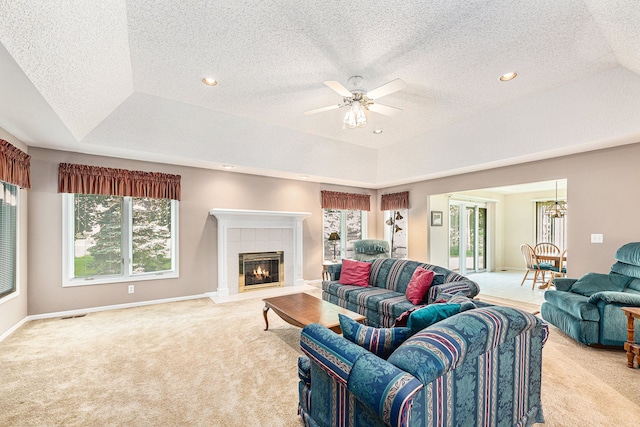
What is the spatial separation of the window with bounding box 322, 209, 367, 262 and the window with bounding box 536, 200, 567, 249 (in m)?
A: 4.72

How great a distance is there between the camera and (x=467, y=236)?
744 centimetres

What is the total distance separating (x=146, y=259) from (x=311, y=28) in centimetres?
438

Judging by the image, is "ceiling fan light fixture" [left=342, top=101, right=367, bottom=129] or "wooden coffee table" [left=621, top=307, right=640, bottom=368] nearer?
"wooden coffee table" [left=621, top=307, right=640, bottom=368]

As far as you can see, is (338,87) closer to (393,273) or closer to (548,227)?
(393,273)

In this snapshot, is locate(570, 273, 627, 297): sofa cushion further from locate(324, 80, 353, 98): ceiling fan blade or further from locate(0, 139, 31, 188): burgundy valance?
locate(0, 139, 31, 188): burgundy valance

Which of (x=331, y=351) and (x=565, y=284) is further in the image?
(x=565, y=284)

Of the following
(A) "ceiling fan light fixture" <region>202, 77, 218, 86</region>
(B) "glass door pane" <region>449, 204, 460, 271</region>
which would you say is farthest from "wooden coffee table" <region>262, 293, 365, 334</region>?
(B) "glass door pane" <region>449, 204, 460, 271</region>

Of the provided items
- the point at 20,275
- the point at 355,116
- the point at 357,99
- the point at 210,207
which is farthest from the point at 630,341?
the point at 20,275

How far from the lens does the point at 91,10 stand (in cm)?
210

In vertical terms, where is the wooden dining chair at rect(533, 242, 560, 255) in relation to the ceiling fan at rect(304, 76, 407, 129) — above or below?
below

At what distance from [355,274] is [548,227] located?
646cm

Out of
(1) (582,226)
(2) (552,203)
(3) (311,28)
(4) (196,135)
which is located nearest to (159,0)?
(3) (311,28)

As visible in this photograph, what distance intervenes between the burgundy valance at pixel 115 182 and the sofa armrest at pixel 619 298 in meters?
5.82

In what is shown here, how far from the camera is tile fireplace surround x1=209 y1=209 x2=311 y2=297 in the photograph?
531cm
